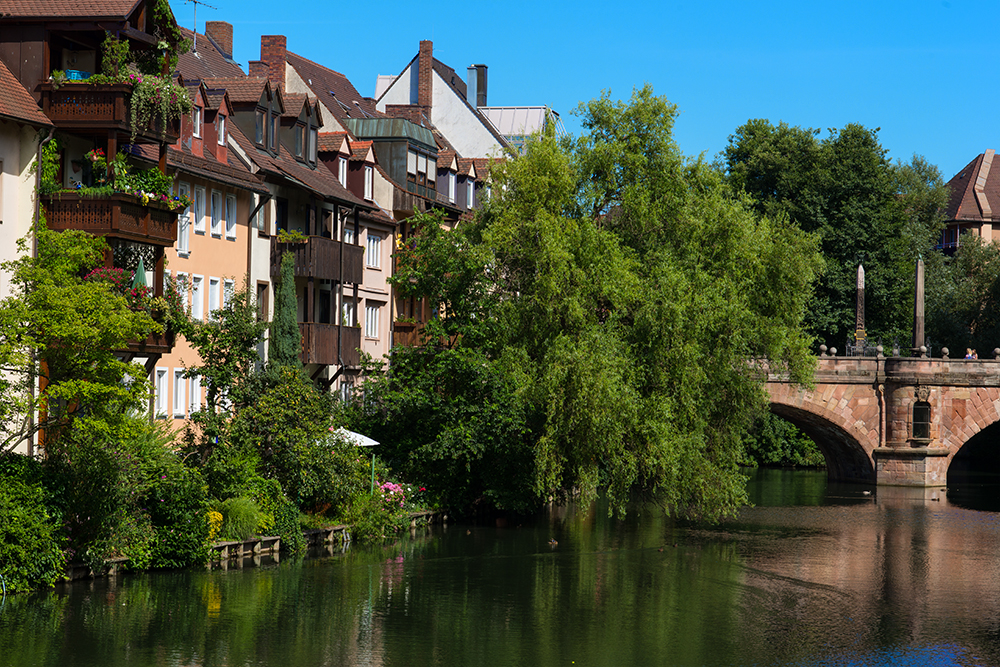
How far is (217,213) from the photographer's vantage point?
3875 centimetres

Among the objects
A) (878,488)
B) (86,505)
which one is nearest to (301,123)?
(86,505)

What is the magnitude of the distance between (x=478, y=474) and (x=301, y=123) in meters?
14.3

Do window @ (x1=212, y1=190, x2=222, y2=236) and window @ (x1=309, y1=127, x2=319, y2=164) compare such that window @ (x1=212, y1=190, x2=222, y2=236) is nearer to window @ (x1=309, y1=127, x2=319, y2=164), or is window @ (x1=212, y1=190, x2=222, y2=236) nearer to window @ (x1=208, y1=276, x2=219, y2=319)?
window @ (x1=208, y1=276, x2=219, y2=319)

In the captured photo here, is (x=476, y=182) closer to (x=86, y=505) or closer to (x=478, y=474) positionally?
(x=478, y=474)

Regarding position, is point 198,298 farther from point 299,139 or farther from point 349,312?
point 349,312

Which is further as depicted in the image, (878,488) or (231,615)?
(878,488)

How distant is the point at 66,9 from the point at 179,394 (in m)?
11.3

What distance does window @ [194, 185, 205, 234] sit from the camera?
3741 cm

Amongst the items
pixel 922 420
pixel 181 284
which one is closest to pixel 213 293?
pixel 181 284

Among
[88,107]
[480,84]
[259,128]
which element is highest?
[480,84]

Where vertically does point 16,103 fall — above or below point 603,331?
above

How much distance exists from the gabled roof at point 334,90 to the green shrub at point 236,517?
25.9m

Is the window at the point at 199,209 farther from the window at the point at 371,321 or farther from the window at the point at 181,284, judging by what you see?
the window at the point at 371,321

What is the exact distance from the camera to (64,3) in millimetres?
31078
